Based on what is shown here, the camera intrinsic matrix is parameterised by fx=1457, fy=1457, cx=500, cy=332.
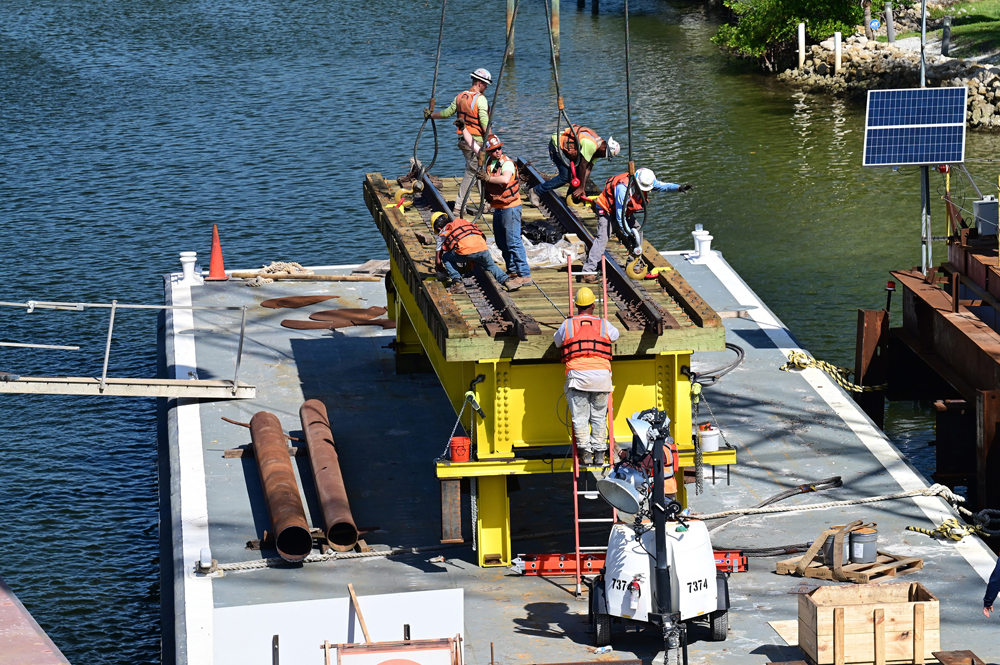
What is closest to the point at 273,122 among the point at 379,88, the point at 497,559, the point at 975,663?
the point at 379,88

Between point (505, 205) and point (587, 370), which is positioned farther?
point (505, 205)

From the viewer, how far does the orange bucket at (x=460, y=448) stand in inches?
599

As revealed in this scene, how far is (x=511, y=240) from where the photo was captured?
17.9 meters

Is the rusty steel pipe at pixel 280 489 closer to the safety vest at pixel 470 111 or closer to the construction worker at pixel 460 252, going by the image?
the construction worker at pixel 460 252

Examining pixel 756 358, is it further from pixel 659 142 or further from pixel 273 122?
pixel 273 122

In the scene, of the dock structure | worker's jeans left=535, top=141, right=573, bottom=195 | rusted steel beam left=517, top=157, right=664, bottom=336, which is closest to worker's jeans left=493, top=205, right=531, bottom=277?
the dock structure

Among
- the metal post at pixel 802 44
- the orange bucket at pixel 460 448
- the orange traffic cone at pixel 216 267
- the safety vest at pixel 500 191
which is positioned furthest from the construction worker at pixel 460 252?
the metal post at pixel 802 44

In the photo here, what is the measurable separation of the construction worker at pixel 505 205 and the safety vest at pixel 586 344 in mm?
3281

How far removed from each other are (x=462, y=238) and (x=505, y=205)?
4.58ft

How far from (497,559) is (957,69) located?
35.3 m

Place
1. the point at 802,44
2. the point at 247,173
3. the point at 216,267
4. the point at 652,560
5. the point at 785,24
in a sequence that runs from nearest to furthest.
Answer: the point at 652,560, the point at 216,267, the point at 247,173, the point at 802,44, the point at 785,24

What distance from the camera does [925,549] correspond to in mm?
16281

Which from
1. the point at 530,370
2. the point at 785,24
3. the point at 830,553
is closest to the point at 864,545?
the point at 830,553

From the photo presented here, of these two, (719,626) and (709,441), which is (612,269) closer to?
(709,441)
